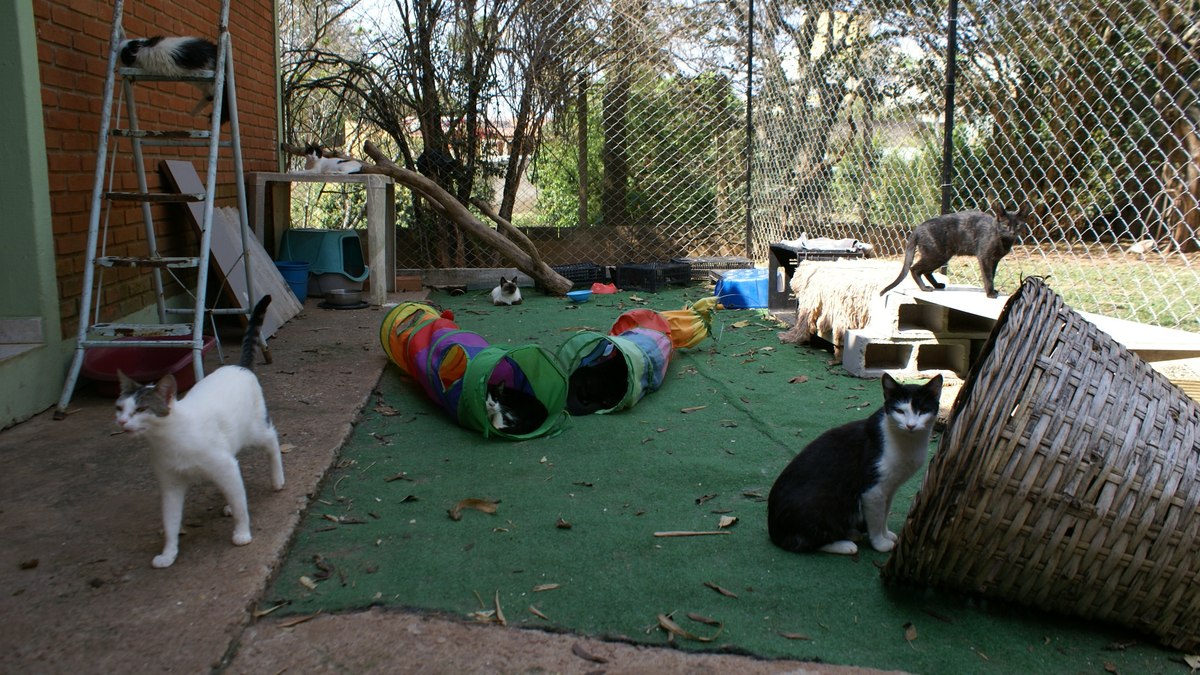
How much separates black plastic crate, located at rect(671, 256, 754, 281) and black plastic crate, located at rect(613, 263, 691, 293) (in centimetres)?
25

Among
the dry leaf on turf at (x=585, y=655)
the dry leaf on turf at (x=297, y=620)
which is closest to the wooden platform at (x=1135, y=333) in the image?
the dry leaf on turf at (x=585, y=655)

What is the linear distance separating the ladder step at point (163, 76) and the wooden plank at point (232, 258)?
0.91m

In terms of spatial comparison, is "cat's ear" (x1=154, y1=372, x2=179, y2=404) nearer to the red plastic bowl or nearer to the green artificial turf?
the green artificial turf

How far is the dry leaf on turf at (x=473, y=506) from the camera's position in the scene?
2627mm

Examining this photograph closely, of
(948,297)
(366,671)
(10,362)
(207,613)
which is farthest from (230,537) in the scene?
(948,297)

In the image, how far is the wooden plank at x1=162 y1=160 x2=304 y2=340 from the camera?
4.78 meters

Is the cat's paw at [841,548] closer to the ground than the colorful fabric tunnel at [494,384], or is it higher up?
closer to the ground

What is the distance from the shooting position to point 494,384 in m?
3.70

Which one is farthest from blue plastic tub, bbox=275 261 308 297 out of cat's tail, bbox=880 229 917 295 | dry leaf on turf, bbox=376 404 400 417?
cat's tail, bbox=880 229 917 295

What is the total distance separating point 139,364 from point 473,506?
1925 mm

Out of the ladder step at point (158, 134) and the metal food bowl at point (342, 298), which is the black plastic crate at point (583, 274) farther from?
the ladder step at point (158, 134)

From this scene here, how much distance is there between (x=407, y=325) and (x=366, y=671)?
2728 mm

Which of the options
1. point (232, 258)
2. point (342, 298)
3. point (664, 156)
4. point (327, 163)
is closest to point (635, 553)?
point (232, 258)

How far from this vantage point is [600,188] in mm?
8414
